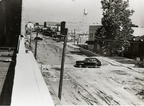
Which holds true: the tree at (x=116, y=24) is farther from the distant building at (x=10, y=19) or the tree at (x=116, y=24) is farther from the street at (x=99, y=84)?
the distant building at (x=10, y=19)

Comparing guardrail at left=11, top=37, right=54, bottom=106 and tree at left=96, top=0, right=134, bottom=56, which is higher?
tree at left=96, top=0, right=134, bottom=56

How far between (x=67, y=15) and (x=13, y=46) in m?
1.43

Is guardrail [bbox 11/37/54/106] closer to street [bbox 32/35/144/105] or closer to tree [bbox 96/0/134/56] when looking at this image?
street [bbox 32/35/144/105]

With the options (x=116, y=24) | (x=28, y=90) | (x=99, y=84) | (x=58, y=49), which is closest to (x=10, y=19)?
(x=28, y=90)

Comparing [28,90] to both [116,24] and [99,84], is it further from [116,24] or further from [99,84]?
[99,84]

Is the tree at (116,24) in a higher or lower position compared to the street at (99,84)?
higher

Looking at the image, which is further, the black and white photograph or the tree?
the tree

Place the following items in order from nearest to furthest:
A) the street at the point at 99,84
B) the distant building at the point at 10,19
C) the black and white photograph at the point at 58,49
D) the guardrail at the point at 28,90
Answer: the guardrail at the point at 28,90 < the black and white photograph at the point at 58,49 < the distant building at the point at 10,19 < the street at the point at 99,84

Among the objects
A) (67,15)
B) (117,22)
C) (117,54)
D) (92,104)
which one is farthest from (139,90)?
(67,15)

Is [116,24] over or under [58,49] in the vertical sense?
over

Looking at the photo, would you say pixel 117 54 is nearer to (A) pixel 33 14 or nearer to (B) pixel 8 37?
(A) pixel 33 14

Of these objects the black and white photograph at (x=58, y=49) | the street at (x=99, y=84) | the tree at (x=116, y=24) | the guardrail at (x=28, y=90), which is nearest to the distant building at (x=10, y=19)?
the black and white photograph at (x=58, y=49)

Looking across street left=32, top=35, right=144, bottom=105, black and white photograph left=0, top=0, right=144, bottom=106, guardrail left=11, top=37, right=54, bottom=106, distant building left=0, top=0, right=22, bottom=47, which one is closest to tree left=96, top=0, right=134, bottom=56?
→ black and white photograph left=0, top=0, right=144, bottom=106

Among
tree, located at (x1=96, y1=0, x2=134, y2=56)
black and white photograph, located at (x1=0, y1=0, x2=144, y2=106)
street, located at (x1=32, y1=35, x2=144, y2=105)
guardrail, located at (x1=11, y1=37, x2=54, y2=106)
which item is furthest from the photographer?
street, located at (x1=32, y1=35, x2=144, y2=105)
